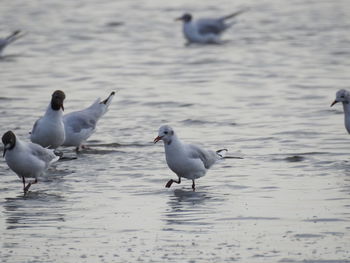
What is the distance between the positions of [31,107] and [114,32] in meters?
10.4

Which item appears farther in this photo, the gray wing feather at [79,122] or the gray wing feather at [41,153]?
the gray wing feather at [79,122]

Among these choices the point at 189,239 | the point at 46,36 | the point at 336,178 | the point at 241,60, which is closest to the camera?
the point at 189,239

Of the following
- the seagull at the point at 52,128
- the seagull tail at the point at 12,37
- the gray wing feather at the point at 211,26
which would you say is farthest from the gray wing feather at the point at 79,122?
the gray wing feather at the point at 211,26

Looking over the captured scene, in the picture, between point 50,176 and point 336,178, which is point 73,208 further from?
point 336,178

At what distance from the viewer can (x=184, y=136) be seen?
13.8m

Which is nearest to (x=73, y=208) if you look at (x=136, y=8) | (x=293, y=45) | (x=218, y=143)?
(x=218, y=143)

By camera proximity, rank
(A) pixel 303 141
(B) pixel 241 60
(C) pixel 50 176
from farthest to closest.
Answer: (B) pixel 241 60 → (A) pixel 303 141 → (C) pixel 50 176

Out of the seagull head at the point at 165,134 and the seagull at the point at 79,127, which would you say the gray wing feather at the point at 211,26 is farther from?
the seagull head at the point at 165,134

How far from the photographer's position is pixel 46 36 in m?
25.6

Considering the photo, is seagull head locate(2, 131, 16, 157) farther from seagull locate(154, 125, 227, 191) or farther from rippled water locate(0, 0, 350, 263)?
seagull locate(154, 125, 227, 191)

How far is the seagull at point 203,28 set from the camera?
24.6 metres

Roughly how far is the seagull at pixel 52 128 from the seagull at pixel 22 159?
1.24 m

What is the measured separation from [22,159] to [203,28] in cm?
1492

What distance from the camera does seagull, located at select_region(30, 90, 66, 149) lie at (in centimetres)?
1204
